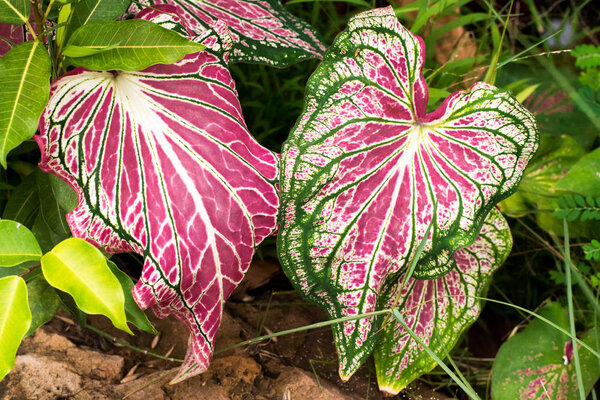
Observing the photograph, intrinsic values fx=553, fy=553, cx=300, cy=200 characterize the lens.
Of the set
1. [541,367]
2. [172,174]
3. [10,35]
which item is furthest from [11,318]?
[541,367]

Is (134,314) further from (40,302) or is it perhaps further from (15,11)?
(15,11)

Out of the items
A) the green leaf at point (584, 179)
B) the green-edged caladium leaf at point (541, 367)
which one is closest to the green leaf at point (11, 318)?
the green-edged caladium leaf at point (541, 367)

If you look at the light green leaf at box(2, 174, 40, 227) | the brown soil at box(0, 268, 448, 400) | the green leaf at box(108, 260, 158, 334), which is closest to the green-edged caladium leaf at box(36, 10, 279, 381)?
the green leaf at box(108, 260, 158, 334)

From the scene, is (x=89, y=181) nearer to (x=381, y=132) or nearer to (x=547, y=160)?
(x=381, y=132)

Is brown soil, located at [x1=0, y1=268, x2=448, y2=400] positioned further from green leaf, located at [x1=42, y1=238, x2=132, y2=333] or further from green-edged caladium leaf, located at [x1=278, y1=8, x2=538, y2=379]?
green leaf, located at [x1=42, y1=238, x2=132, y2=333]

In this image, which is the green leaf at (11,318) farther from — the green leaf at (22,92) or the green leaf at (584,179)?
the green leaf at (584,179)
